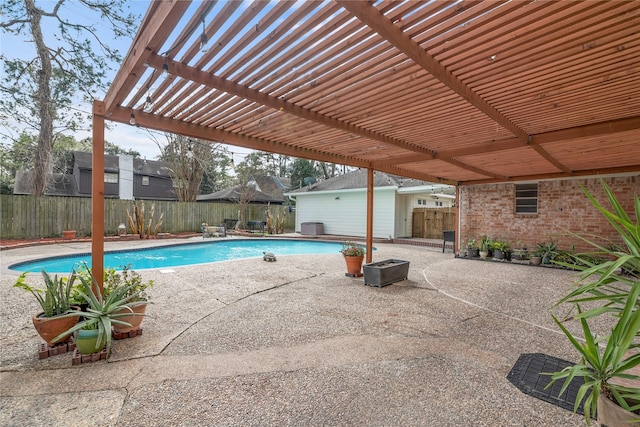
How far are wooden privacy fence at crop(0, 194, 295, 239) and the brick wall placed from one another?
43.5 feet

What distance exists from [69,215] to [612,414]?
16.1 meters

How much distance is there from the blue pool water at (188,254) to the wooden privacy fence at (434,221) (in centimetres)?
449

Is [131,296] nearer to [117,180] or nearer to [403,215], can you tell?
[403,215]

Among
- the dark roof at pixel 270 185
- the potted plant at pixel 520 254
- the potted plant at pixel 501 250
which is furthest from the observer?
the dark roof at pixel 270 185

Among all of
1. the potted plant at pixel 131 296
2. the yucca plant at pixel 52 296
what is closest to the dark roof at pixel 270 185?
the potted plant at pixel 131 296

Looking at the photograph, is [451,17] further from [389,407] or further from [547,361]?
[547,361]

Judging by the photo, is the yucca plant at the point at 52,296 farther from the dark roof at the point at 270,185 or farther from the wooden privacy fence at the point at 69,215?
the dark roof at the point at 270,185

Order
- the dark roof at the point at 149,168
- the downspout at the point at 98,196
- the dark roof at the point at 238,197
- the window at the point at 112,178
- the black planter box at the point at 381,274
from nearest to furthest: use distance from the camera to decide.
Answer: the downspout at the point at 98,196
the black planter box at the point at 381,274
the dark roof at the point at 238,197
the window at the point at 112,178
the dark roof at the point at 149,168

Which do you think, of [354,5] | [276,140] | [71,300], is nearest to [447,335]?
[354,5]

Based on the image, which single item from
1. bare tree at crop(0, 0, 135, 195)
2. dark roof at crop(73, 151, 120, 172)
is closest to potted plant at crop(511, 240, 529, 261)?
bare tree at crop(0, 0, 135, 195)

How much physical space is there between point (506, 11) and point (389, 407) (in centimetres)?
285

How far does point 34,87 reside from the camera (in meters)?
11.6

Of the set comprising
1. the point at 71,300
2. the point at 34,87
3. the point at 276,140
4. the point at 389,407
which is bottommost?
the point at 389,407

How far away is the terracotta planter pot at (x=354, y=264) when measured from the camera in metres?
6.31
